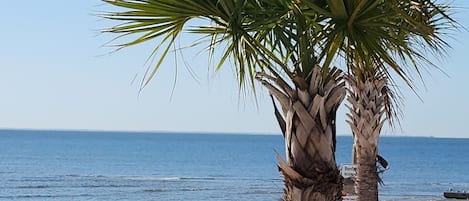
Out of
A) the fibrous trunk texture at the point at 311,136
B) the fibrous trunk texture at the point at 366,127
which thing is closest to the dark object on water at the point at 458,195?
the fibrous trunk texture at the point at 366,127

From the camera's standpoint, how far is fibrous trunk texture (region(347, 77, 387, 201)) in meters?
10.5

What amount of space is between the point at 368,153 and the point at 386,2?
254 inches

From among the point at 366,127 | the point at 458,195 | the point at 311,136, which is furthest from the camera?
the point at 458,195

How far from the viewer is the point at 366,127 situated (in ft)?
35.2

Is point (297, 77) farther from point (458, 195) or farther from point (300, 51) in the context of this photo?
point (458, 195)

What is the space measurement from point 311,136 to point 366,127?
6009 millimetres

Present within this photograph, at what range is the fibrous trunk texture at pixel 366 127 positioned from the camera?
10500mm

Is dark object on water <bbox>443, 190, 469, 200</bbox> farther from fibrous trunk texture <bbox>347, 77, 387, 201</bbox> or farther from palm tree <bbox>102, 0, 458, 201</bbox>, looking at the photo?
palm tree <bbox>102, 0, 458, 201</bbox>

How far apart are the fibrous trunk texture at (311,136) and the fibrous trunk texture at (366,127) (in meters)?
Answer: 5.57

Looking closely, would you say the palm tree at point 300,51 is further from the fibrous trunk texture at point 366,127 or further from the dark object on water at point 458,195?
the dark object on water at point 458,195

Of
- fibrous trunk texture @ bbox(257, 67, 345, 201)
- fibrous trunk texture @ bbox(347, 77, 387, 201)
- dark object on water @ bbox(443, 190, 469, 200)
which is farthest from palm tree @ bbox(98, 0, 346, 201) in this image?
dark object on water @ bbox(443, 190, 469, 200)

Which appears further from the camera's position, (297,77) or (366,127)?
(366,127)

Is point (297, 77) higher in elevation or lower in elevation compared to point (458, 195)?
higher

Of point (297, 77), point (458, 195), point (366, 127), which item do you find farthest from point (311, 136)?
point (458, 195)
